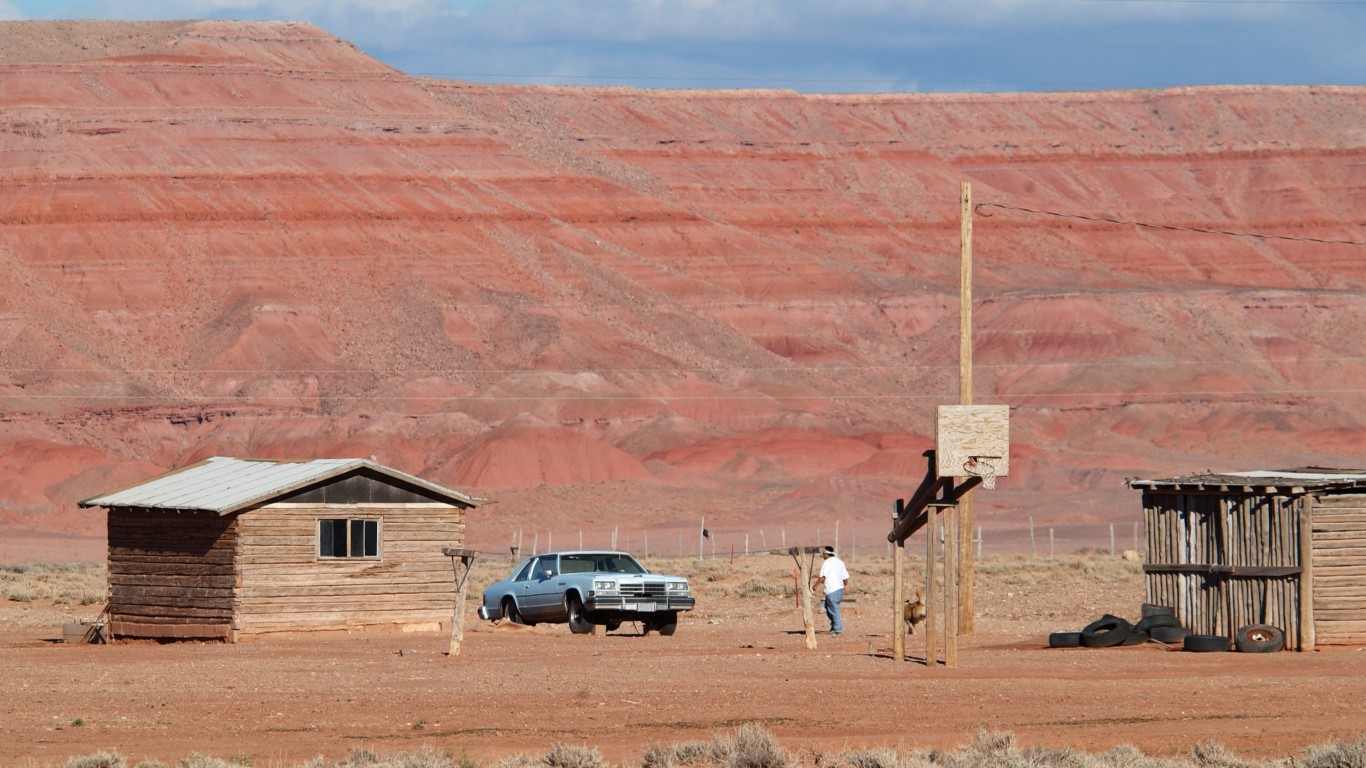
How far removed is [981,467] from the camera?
66.7ft

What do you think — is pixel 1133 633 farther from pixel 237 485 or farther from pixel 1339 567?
pixel 237 485

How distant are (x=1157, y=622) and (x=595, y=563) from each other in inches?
368

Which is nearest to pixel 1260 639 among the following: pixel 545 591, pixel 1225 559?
pixel 1225 559

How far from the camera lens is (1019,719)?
16.9 m

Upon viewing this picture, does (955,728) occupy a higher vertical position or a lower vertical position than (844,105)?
lower

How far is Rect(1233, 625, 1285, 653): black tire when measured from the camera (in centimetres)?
2369

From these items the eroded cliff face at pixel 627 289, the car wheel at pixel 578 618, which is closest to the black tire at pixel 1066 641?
the car wheel at pixel 578 618

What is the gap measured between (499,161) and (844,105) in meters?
30.0

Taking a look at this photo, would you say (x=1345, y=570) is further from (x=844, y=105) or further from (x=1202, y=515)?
(x=844, y=105)

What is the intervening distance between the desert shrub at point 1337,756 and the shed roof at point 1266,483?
9719 millimetres

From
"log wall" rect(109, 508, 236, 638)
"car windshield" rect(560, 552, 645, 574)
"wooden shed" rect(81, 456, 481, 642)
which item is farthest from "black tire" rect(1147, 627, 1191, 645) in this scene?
"log wall" rect(109, 508, 236, 638)

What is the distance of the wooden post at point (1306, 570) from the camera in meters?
23.6

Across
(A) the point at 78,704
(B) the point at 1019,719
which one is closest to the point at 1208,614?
(B) the point at 1019,719

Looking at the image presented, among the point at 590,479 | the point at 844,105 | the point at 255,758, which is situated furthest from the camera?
the point at 844,105
